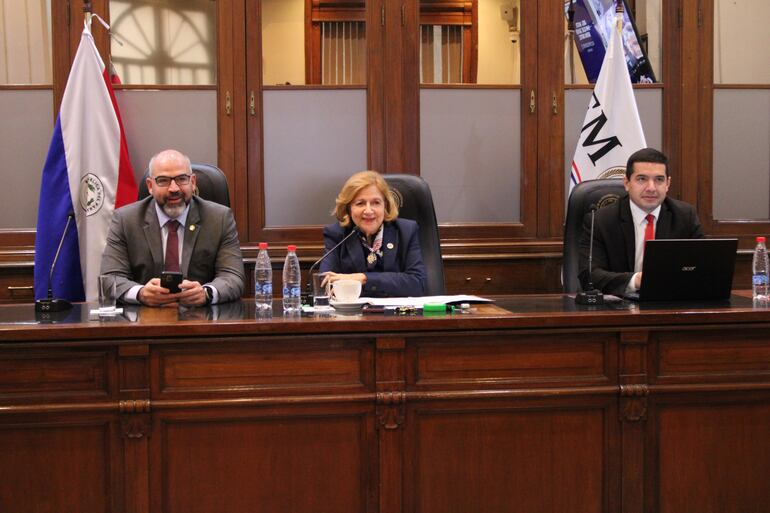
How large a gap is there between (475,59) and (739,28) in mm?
1367

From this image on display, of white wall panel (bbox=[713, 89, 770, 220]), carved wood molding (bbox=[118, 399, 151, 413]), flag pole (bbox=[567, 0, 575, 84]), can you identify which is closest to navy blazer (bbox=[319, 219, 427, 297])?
carved wood molding (bbox=[118, 399, 151, 413])

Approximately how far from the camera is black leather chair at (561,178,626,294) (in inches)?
129

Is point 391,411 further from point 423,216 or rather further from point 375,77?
point 375,77

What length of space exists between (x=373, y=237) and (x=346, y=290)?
63 cm

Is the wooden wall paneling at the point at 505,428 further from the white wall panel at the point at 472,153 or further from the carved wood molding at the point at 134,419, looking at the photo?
the white wall panel at the point at 472,153

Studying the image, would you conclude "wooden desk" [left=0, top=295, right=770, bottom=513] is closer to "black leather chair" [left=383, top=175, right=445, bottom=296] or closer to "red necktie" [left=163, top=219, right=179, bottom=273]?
"red necktie" [left=163, top=219, right=179, bottom=273]

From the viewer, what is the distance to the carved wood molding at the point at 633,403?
2406mm

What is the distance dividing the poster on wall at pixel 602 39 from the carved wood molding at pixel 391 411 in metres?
2.46

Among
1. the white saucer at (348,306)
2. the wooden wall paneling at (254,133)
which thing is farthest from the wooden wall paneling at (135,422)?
the wooden wall paneling at (254,133)

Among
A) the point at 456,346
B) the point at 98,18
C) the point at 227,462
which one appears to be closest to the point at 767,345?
the point at 456,346

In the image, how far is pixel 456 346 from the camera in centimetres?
238

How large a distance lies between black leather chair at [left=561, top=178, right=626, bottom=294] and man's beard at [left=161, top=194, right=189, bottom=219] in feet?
4.83

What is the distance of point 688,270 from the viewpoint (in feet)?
8.71

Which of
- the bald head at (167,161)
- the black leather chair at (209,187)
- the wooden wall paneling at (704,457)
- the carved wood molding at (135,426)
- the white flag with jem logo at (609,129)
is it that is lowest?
the wooden wall paneling at (704,457)
